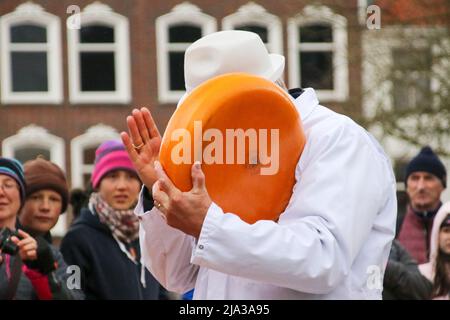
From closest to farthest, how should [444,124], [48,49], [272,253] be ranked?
[272,253] → [444,124] → [48,49]

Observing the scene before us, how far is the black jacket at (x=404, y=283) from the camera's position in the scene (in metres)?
6.11

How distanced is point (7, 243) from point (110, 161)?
1.58 m

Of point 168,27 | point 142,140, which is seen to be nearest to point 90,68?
point 168,27

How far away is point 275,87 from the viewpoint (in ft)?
9.50

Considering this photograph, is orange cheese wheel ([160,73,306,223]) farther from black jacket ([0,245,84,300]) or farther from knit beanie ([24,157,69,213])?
knit beanie ([24,157,69,213])

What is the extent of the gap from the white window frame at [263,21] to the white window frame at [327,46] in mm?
232

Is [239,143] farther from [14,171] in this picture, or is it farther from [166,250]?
[14,171]

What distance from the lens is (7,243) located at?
4.72m

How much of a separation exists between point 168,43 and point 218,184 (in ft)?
68.0

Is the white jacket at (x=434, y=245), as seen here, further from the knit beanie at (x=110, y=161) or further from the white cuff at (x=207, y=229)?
the white cuff at (x=207, y=229)

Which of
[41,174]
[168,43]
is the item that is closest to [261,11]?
[168,43]

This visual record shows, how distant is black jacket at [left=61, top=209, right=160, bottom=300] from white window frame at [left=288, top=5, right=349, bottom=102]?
35.8 feet

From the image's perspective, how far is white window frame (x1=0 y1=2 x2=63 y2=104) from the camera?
2278 cm
